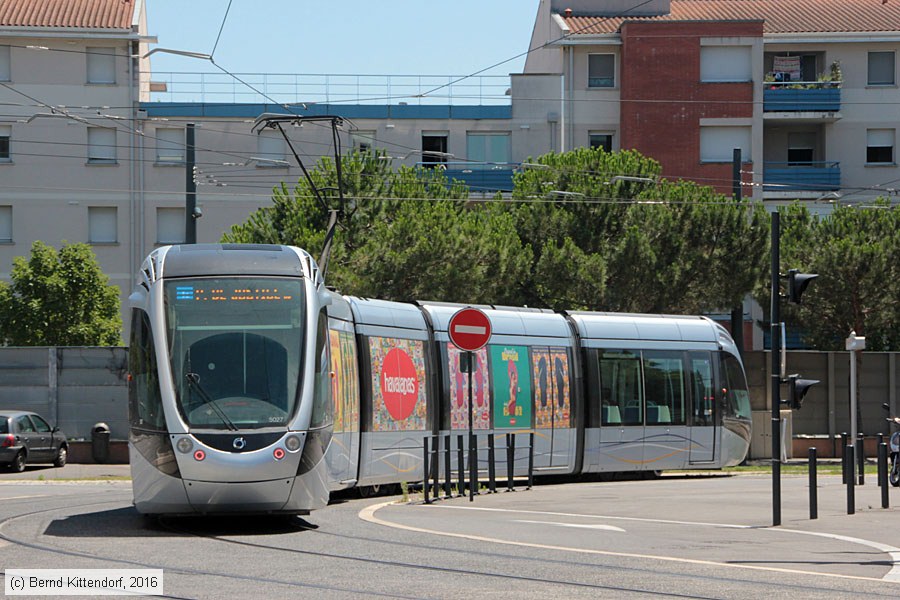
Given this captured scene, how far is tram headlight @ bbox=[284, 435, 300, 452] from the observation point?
46.1ft

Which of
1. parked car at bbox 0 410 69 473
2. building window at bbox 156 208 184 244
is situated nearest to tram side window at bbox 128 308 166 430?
parked car at bbox 0 410 69 473

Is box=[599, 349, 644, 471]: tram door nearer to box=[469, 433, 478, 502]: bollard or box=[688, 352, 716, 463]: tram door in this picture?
box=[688, 352, 716, 463]: tram door

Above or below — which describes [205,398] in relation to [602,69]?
below

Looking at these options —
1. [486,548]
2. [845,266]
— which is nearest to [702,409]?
[486,548]

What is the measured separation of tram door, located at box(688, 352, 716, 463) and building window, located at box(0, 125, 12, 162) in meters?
31.1

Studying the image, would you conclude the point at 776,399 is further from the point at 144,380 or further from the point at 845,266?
the point at 845,266

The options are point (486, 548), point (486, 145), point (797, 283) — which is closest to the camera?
point (486, 548)

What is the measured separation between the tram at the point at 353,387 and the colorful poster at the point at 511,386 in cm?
3

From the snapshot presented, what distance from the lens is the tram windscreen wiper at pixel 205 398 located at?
13.9 m

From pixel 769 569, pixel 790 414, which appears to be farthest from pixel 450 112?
pixel 769 569

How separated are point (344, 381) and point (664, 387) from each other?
983cm

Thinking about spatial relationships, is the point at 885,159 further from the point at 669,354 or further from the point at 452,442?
the point at 452,442

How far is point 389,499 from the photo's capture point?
20172 mm

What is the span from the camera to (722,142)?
53.4 m
